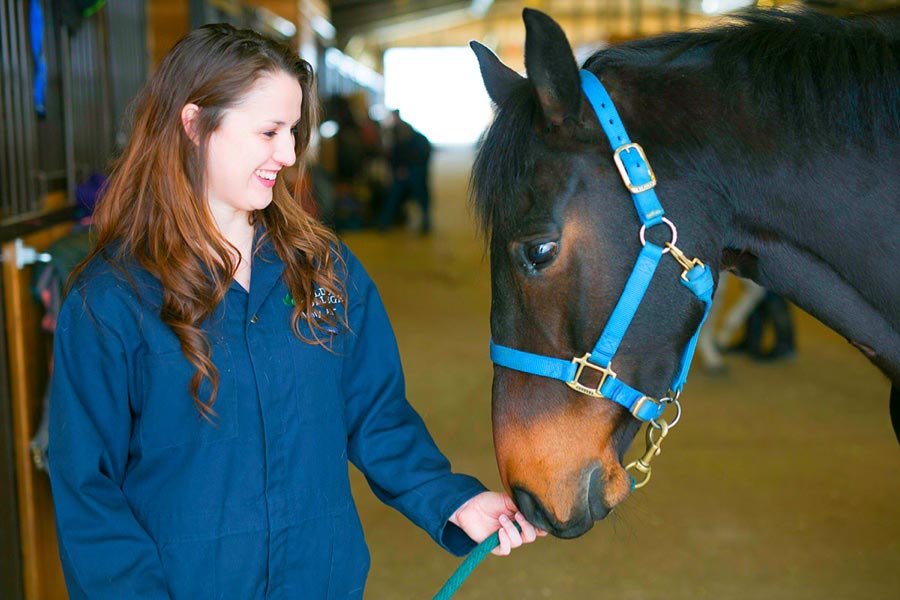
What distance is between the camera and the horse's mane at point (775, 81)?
1222mm

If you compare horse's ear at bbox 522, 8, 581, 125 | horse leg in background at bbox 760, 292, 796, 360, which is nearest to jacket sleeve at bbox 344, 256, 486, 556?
horse's ear at bbox 522, 8, 581, 125

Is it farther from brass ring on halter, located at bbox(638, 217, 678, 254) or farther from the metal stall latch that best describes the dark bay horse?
the metal stall latch

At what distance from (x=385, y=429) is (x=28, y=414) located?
1.07 m

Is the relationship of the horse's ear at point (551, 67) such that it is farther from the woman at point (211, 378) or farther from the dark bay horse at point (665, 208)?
the woman at point (211, 378)

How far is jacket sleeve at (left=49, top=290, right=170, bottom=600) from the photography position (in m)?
1.16

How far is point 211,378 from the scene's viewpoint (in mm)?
1237

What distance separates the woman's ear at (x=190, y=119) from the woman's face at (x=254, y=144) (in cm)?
3

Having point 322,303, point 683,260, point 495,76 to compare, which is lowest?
point 322,303

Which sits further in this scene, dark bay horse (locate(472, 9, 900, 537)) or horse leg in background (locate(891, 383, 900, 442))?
horse leg in background (locate(891, 383, 900, 442))

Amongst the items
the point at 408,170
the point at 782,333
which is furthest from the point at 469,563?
the point at 408,170

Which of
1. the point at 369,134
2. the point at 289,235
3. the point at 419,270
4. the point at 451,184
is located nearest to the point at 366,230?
the point at 369,134

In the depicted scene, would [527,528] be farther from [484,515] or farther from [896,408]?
[896,408]

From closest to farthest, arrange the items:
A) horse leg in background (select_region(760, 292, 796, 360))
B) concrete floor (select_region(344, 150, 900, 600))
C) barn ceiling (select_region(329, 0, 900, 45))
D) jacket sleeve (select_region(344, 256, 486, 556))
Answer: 1. jacket sleeve (select_region(344, 256, 486, 556))
2. concrete floor (select_region(344, 150, 900, 600))
3. horse leg in background (select_region(760, 292, 796, 360))
4. barn ceiling (select_region(329, 0, 900, 45))

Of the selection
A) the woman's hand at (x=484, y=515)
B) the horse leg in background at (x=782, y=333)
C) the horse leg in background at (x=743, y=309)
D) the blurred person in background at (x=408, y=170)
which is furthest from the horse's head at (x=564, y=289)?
the blurred person in background at (x=408, y=170)
